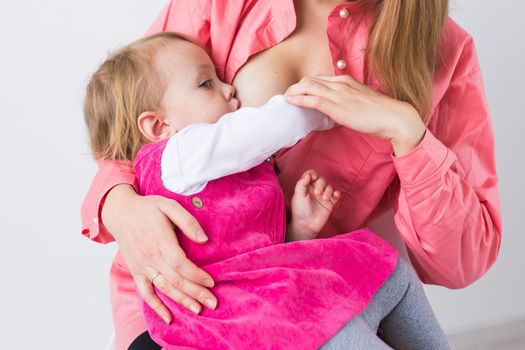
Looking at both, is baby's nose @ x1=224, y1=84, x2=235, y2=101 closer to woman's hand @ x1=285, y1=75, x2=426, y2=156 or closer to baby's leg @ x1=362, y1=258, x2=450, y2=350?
woman's hand @ x1=285, y1=75, x2=426, y2=156

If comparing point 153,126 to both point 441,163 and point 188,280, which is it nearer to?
point 188,280

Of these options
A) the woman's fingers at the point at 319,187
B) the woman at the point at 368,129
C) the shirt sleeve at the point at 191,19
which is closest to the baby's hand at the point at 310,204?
the woman's fingers at the point at 319,187

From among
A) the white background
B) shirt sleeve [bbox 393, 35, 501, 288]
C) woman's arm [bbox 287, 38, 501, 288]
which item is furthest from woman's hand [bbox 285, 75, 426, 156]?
the white background

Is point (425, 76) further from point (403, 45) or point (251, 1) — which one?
point (251, 1)

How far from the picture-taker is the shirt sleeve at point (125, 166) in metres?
1.53

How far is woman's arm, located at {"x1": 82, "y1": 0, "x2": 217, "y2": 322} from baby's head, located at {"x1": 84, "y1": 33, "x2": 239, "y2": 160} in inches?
3.4

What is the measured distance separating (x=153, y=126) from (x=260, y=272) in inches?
15.2

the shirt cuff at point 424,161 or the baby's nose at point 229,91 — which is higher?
the baby's nose at point 229,91

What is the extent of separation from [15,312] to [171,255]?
1.28 m

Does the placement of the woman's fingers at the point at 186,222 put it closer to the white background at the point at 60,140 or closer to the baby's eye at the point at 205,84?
the baby's eye at the point at 205,84

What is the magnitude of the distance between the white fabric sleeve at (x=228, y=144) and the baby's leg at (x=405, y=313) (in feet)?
1.01

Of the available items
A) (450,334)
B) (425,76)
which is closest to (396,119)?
(425,76)

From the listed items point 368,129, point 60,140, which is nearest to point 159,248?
point 368,129

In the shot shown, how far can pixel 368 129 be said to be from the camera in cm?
138
